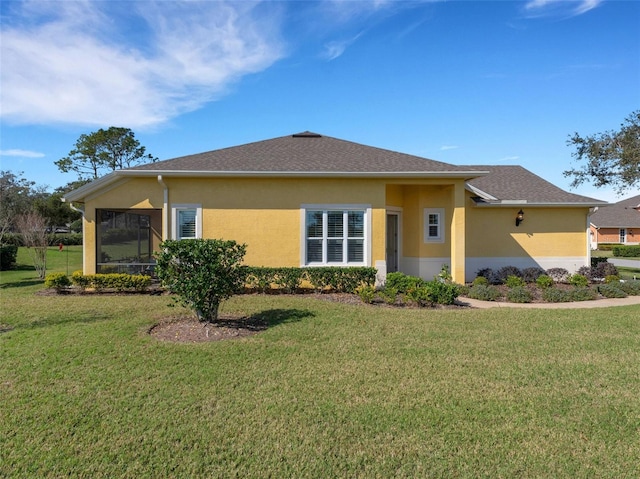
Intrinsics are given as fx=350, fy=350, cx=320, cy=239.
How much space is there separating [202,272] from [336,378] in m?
3.07

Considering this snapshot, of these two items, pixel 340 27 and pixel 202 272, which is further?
pixel 340 27

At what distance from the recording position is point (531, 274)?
12.5 metres

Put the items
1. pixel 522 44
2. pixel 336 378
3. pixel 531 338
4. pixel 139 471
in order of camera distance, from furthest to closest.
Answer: pixel 522 44 < pixel 531 338 < pixel 336 378 < pixel 139 471

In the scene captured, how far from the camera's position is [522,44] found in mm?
10094

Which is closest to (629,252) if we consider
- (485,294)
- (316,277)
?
(485,294)

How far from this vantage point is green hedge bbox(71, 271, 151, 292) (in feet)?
33.4

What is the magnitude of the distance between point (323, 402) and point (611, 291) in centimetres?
1070

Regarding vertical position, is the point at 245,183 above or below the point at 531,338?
above

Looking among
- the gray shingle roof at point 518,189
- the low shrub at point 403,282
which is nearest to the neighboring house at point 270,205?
the low shrub at point 403,282

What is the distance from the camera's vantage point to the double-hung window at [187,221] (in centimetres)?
1050

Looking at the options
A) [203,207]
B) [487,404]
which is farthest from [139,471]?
[203,207]

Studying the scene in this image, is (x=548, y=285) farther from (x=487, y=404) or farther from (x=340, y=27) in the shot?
(x=340, y=27)

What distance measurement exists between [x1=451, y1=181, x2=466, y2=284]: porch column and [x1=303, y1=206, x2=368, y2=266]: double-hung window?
112 inches

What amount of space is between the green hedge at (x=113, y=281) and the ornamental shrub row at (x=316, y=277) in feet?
10.4
